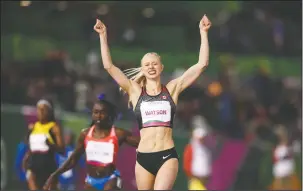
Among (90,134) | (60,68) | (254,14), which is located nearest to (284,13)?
(254,14)

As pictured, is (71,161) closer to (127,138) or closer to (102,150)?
(102,150)

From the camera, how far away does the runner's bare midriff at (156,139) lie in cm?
1262

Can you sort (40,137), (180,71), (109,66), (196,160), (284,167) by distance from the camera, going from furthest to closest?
(180,71) < (284,167) < (196,160) < (40,137) < (109,66)

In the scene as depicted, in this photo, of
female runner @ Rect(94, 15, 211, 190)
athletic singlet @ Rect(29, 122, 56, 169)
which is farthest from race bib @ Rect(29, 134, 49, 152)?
female runner @ Rect(94, 15, 211, 190)

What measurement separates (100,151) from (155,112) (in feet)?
9.25

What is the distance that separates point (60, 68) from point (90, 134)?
840 centimetres

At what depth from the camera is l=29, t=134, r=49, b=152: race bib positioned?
17.2 m

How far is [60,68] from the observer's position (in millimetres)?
23766

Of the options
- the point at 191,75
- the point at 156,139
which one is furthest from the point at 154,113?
the point at 191,75

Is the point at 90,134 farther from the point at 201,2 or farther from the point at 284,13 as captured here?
the point at 284,13

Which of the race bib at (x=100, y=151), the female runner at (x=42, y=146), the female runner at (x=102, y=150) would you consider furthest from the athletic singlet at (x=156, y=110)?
the female runner at (x=42, y=146)

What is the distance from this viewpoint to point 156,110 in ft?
41.5

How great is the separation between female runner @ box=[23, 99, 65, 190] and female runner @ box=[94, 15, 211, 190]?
440cm

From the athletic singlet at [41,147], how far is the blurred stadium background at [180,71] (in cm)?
415
